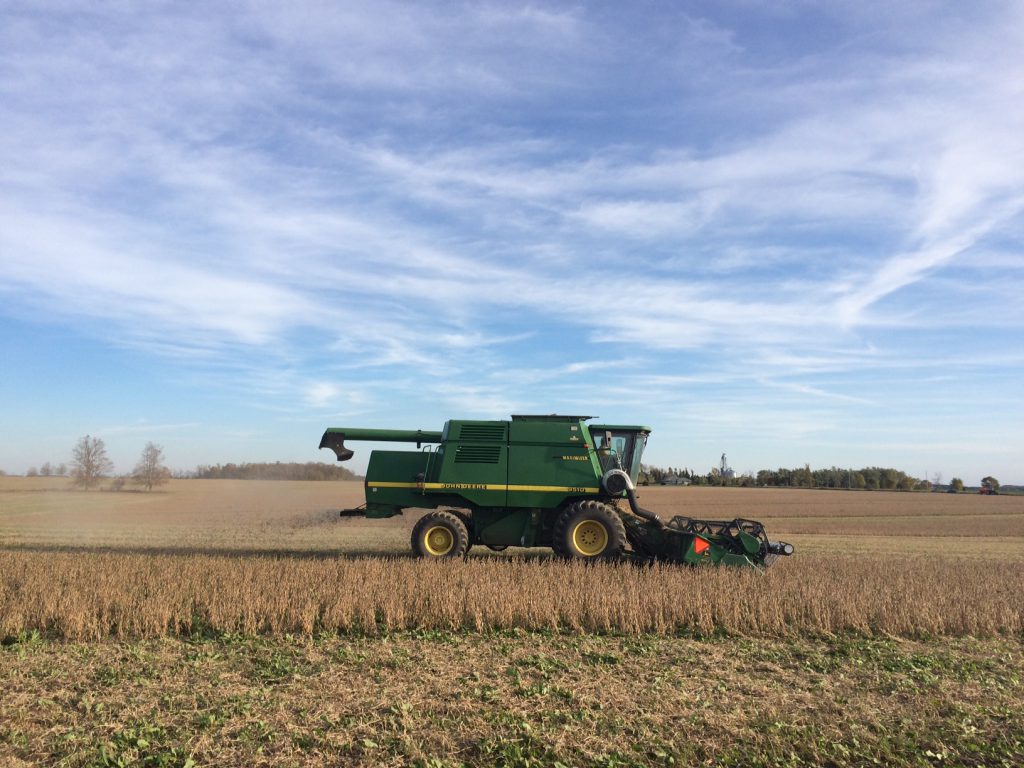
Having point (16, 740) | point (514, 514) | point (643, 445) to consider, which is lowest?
point (16, 740)

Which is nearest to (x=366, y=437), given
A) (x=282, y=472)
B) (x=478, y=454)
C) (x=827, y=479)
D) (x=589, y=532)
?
(x=478, y=454)

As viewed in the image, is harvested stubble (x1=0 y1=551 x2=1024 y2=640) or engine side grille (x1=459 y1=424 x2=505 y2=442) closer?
harvested stubble (x1=0 y1=551 x2=1024 y2=640)

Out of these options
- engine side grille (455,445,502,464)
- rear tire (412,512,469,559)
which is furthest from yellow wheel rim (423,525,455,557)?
engine side grille (455,445,502,464)

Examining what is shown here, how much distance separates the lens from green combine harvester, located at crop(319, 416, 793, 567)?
39.0 feet

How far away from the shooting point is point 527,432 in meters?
12.5

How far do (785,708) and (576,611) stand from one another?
112 inches

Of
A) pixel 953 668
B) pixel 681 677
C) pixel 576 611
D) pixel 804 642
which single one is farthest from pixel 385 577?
pixel 953 668

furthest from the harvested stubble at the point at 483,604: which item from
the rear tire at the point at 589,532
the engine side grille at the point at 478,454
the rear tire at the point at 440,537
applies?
the engine side grille at the point at 478,454

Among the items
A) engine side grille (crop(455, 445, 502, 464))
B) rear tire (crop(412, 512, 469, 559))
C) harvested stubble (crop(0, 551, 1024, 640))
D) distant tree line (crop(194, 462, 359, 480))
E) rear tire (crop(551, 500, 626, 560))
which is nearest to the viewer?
harvested stubble (crop(0, 551, 1024, 640))

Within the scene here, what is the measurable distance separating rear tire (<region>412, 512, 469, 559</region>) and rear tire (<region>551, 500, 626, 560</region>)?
1567 mm

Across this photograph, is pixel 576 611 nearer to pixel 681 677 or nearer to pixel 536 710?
pixel 681 677

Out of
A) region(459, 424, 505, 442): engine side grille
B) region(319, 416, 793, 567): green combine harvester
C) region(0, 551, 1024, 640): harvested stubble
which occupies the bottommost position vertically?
region(0, 551, 1024, 640): harvested stubble

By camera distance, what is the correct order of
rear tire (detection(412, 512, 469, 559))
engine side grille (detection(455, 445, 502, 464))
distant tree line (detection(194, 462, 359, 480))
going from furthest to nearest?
distant tree line (detection(194, 462, 359, 480)), engine side grille (detection(455, 445, 502, 464)), rear tire (detection(412, 512, 469, 559))

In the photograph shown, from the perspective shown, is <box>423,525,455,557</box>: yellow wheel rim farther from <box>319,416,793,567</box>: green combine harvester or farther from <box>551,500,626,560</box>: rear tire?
<box>551,500,626,560</box>: rear tire
